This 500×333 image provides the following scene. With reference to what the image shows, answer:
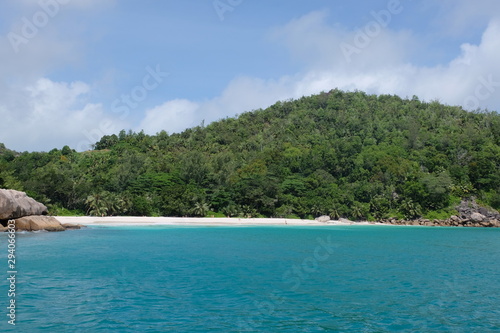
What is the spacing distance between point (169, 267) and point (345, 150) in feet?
301

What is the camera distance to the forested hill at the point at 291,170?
7719 centimetres

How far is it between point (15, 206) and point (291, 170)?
71762 mm

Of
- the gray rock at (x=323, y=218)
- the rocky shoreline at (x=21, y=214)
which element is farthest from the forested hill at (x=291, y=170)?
the rocky shoreline at (x=21, y=214)

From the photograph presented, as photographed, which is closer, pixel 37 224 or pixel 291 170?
pixel 37 224

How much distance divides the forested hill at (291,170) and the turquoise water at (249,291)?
4760 centimetres

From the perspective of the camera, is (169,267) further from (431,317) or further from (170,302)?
(431,317)

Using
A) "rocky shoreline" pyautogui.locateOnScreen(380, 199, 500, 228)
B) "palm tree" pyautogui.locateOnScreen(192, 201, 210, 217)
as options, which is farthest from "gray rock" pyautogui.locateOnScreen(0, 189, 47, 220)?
"rocky shoreline" pyautogui.locateOnScreen(380, 199, 500, 228)

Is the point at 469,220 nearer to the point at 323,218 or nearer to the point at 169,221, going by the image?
the point at 323,218

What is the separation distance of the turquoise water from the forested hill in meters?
47.6

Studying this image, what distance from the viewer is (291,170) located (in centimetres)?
10450

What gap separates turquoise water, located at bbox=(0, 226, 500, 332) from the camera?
512 inches

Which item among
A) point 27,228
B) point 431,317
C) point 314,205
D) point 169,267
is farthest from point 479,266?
point 314,205

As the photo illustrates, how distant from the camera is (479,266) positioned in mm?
25484

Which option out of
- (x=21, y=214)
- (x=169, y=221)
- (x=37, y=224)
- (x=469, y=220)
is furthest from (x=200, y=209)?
(x=469, y=220)
